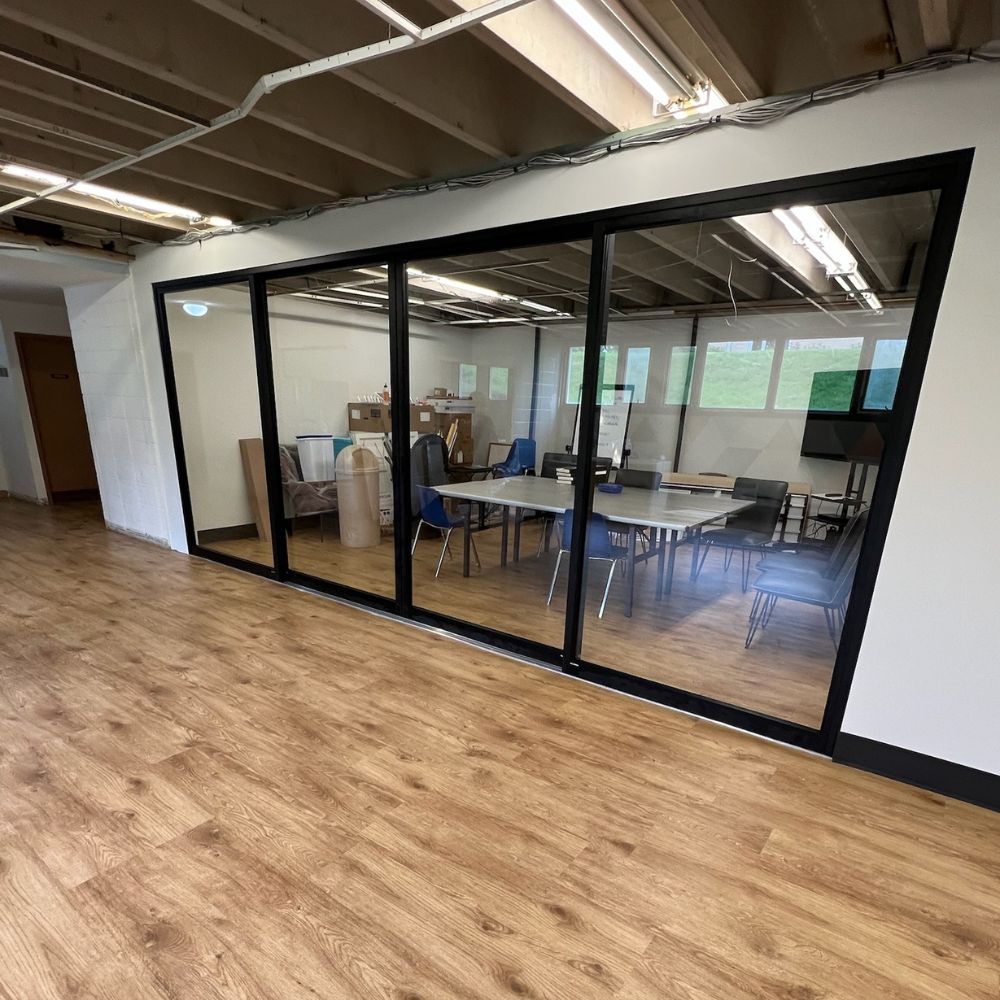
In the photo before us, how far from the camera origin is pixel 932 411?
6.05ft

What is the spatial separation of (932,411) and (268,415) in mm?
4001

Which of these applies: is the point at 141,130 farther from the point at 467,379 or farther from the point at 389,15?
the point at 467,379

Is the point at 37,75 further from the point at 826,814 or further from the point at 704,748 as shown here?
the point at 826,814

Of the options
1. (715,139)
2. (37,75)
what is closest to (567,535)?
(715,139)

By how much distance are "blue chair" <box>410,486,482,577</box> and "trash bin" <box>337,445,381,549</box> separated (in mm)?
929

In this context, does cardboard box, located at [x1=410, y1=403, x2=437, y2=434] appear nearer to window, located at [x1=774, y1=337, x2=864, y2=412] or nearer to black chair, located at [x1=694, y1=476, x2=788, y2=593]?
black chair, located at [x1=694, y1=476, x2=788, y2=593]

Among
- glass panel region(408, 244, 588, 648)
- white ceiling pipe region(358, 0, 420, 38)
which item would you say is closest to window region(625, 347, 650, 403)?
glass panel region(408, 244, 588, 648)

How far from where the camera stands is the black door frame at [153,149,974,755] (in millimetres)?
1803

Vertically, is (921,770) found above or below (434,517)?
below

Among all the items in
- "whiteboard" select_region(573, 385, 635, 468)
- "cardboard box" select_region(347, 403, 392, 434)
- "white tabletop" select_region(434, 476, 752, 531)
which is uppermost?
"whiteboard" select_region(573, 385, 635, 468)

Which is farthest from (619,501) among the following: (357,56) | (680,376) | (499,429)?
(357,56)

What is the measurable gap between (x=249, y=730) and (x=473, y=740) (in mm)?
1020

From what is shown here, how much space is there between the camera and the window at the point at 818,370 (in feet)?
8.88

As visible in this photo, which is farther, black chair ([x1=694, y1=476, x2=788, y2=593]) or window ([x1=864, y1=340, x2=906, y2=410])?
black chair ([x1=694, y1=476, x2=788, y2=593])
